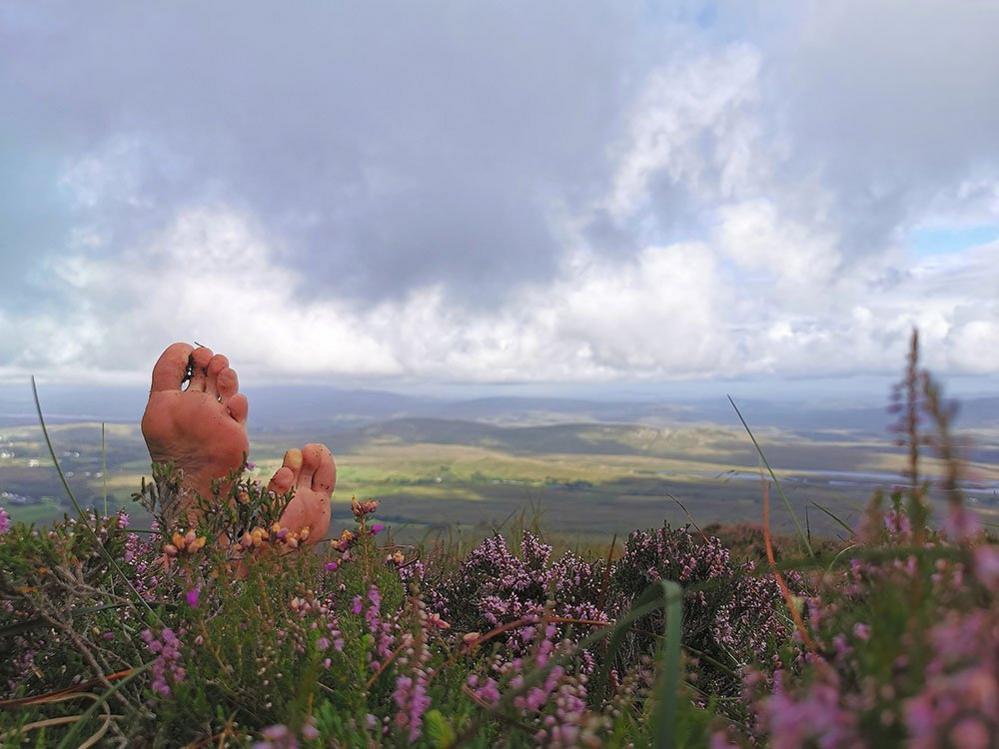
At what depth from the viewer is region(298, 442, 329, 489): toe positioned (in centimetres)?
602

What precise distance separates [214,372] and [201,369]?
0.13m

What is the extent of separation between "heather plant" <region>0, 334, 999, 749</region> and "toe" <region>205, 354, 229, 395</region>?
1.80 m

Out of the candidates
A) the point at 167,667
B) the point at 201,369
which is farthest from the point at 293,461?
the point at 167,667

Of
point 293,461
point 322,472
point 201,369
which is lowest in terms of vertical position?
point 322,472

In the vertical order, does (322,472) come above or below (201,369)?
below

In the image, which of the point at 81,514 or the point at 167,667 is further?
the point at 81,514

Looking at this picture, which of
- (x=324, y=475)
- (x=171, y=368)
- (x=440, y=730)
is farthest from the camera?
(x=324, y=475)

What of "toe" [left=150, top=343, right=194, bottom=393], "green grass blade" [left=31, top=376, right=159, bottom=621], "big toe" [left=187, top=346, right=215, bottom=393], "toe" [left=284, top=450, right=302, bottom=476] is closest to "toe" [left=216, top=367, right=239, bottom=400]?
"big toe" [left=187, top=346, right=215, bottom=393]

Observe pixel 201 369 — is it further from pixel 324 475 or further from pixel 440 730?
pixel 440 730

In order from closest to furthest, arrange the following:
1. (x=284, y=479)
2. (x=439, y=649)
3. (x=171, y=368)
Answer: (x=439, y=649) < (x=284, y=479) < (x=171, y=368)

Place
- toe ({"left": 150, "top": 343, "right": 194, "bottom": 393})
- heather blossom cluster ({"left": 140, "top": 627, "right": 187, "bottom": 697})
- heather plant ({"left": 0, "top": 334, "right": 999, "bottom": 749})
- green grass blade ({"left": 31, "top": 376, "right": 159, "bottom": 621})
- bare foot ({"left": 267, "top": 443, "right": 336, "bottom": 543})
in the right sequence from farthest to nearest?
1. toe ({"left": 150, "top": 343, "right": 194, "bottom": 393})
2. bare foot ({"left": 267, "top": 443, "right": 336, "bottom": 543})
3. green grass blade ({"left": 31, "top": 376, "right": 159, "bottom": 621})
4. heather blossom cluster ({"left": 140, "top": 627, "right": 187, "bottom": 697})
5. heather plant ({"left": 0, "top": 334, "right": 999, "bottom": 749})

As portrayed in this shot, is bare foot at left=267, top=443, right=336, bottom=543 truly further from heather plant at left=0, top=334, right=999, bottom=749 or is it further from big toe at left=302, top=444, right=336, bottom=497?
heather plant at left=0, top=334, right=999, bottom=749

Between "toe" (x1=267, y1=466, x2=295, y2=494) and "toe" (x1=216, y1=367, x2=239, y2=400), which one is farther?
"toe" (x1=216, y1=367, x2=239, y2=400)

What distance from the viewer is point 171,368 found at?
603 centimetres
